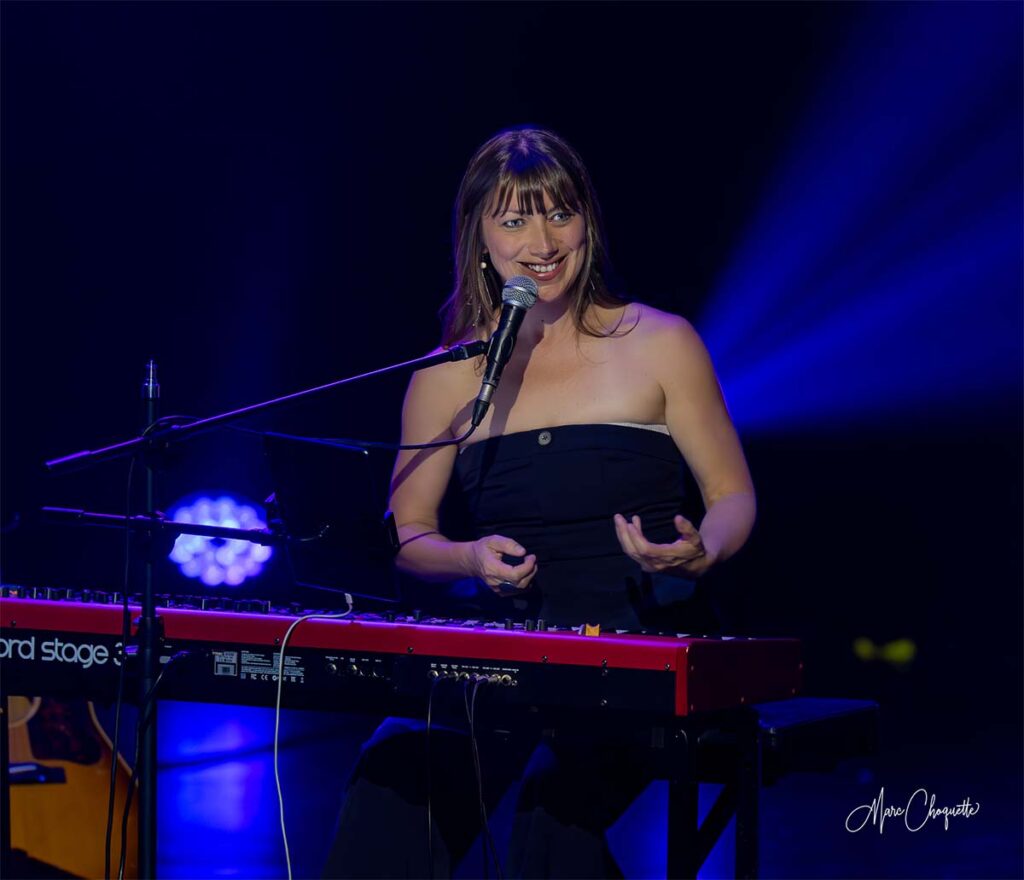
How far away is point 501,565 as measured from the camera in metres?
2.27

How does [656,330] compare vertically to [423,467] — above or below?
above

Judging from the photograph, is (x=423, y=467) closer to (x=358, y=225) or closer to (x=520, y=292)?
(x=520, y=292)

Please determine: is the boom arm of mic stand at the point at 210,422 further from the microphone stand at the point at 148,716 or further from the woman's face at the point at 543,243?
the woman's face at the point at 543,243

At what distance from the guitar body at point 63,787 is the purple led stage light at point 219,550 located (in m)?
1.63

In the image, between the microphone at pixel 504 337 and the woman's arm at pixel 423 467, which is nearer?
the microphone at pixel 504 337

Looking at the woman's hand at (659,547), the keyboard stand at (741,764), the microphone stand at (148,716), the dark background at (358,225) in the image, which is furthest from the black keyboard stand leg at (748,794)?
the dark background at (358,225)

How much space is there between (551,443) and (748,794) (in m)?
0.88

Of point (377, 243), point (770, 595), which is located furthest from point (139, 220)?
point (770, 595)

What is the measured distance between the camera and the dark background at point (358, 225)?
4.75 metres

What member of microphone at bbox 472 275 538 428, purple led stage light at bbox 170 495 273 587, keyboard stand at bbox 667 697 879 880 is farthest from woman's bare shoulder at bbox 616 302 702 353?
purple led stage light at bbox 170 495 273 587

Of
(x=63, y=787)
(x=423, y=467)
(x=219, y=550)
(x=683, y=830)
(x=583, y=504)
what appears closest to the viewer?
(x=683, y=830)

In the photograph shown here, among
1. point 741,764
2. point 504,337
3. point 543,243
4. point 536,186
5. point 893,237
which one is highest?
point 893,237

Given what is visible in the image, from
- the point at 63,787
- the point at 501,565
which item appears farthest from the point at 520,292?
the point at 63,787

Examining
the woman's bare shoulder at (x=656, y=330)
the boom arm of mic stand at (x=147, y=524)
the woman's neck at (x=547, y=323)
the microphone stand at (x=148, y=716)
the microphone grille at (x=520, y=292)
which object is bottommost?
the microphone stand at (x=148, y=716)
